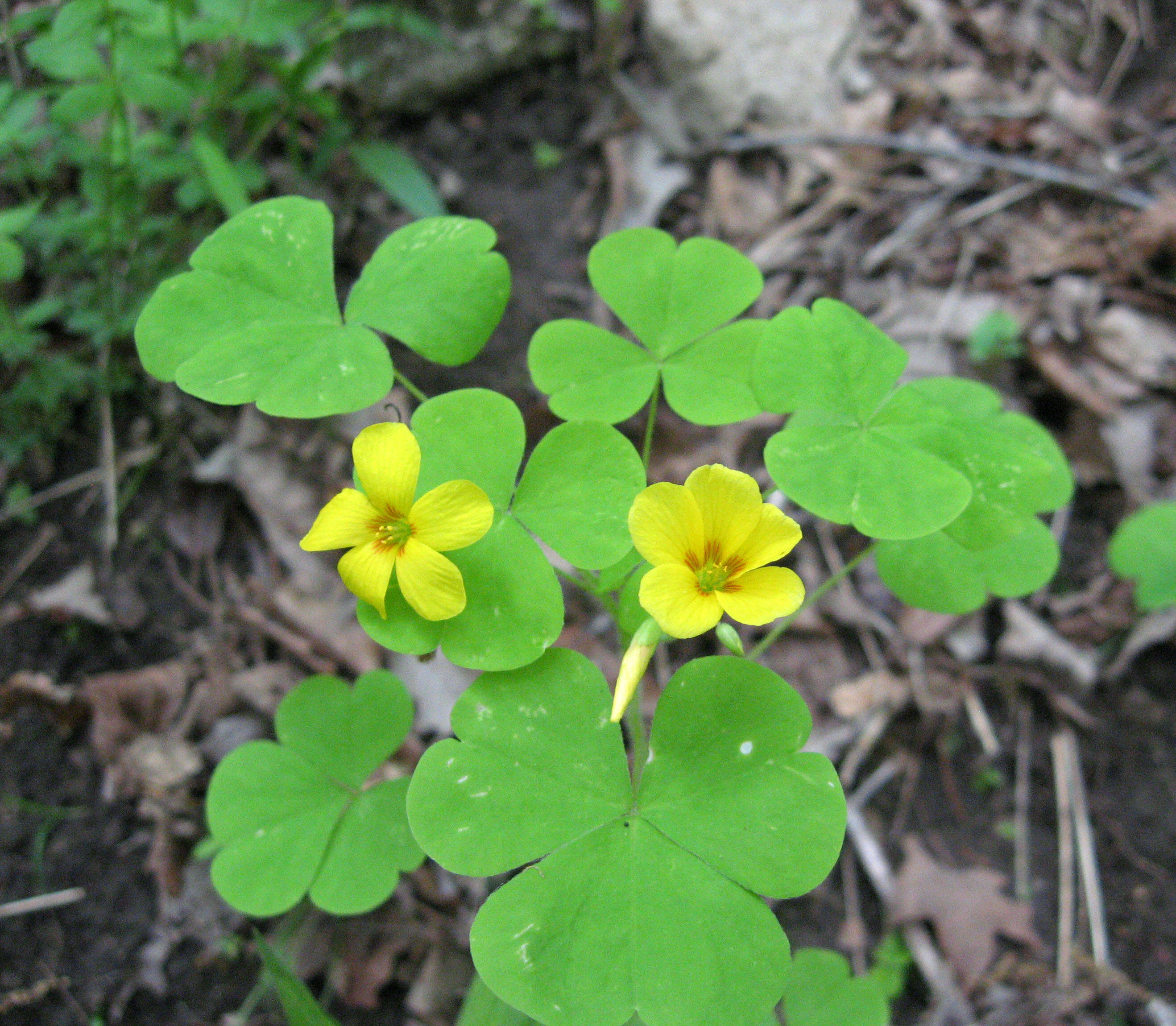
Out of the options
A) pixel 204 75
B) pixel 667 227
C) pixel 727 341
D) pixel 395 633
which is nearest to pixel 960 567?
pixel 727 341

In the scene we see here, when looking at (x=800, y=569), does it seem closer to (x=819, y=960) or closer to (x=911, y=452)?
(x=819, y=960)

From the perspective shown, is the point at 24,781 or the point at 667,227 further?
the point at 667,227

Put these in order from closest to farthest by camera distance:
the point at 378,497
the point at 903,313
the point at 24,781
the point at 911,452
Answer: the point at 378,497
the point at 911,452
the point at 24,781
the point at 903,313

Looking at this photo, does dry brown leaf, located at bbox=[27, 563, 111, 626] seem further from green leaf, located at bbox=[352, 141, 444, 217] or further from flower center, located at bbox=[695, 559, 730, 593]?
flower center, located at bbox=[695, 559, 730, 593]

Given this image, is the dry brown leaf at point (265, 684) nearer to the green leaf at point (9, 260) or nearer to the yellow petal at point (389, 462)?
the green leaf at point (9, 260)

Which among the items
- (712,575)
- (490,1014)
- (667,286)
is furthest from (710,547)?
(490,1014)

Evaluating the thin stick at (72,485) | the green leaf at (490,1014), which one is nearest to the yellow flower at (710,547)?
the green leaf at (490,1014)

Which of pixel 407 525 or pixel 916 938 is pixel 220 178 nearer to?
pixel 407 525
